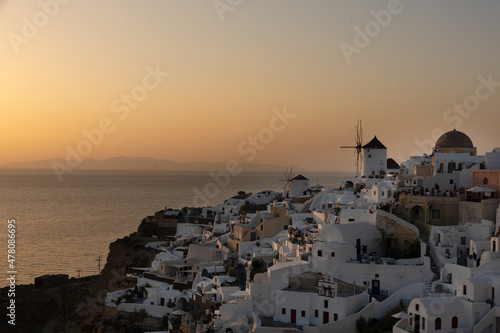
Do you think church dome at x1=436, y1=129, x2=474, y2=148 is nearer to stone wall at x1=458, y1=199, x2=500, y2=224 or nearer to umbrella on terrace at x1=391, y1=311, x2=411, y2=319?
stone wall at x1=458, y1=199, x2=500, y2=224

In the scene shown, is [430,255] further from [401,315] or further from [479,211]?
[401,315]

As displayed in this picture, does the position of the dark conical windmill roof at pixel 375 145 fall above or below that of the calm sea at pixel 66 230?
above

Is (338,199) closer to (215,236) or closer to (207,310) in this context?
(215,236)

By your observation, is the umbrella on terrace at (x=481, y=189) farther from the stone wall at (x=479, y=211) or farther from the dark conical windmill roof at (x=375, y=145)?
the dark conical windmill roof at (x=375, y=145)

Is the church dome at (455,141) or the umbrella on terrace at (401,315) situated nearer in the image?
the umbrella on terrace at (401,315)

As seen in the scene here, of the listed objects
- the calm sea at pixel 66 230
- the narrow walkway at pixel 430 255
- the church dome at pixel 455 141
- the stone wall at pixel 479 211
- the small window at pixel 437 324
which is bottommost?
the calm sea at pixel 66 230

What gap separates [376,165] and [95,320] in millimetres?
23562

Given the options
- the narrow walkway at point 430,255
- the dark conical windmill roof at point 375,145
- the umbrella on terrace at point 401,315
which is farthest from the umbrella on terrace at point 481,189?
the dark conical windmill roof at point 375,145

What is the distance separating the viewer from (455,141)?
33312 millimetres

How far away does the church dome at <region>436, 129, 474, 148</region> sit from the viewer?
3319 centimetres

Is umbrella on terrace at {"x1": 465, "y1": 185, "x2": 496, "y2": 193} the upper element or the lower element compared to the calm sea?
upper

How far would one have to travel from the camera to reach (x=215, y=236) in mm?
39219

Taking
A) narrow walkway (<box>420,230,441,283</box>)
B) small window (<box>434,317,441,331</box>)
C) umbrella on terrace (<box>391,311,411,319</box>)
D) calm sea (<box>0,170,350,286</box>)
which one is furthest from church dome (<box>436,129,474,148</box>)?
calm sea (<box>0,170,350,286</box>)

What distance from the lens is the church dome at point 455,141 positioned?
109 ft
